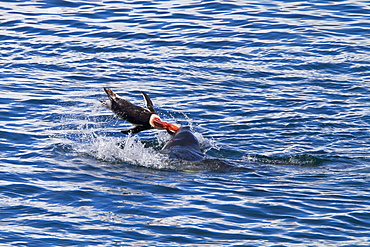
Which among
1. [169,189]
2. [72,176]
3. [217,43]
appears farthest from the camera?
[217,43]

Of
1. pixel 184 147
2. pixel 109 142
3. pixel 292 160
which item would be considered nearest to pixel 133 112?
pixel 184 147

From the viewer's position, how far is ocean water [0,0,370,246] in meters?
8.38

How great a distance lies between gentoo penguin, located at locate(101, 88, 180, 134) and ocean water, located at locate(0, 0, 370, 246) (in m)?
0.66

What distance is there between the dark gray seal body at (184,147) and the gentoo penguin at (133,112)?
566mm

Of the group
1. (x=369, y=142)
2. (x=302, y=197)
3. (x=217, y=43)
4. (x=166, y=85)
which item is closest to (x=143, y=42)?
(x=217, y=43)

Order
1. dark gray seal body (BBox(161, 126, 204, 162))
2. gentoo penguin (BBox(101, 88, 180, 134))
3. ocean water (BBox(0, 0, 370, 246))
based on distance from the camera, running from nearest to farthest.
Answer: ocean water (BBox(0, 0, 370, 246)) < gentoo penguin (BBox(101, 88, 180, 134)) < dark gray seal body (BBox(161, 126, 204, 162))

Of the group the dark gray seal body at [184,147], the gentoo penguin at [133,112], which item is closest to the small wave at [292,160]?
the dark gray seal body at [184,147]

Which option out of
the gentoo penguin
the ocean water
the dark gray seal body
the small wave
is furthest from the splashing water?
the small wave

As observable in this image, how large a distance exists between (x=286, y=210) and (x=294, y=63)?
8.44 meters

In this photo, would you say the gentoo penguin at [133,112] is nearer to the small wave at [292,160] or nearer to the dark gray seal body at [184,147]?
the dark gray seal body at [184,147]

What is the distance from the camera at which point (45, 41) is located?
1870 centimetres

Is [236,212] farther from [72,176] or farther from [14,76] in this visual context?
[14,76]

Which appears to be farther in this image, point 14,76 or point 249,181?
point 14,76

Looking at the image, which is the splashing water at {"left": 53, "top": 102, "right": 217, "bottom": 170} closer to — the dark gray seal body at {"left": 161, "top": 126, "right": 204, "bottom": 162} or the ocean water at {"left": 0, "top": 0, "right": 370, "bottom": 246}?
the ocean water at {"left": 0, "top": 0, "right": 370, "bottom": 246}
